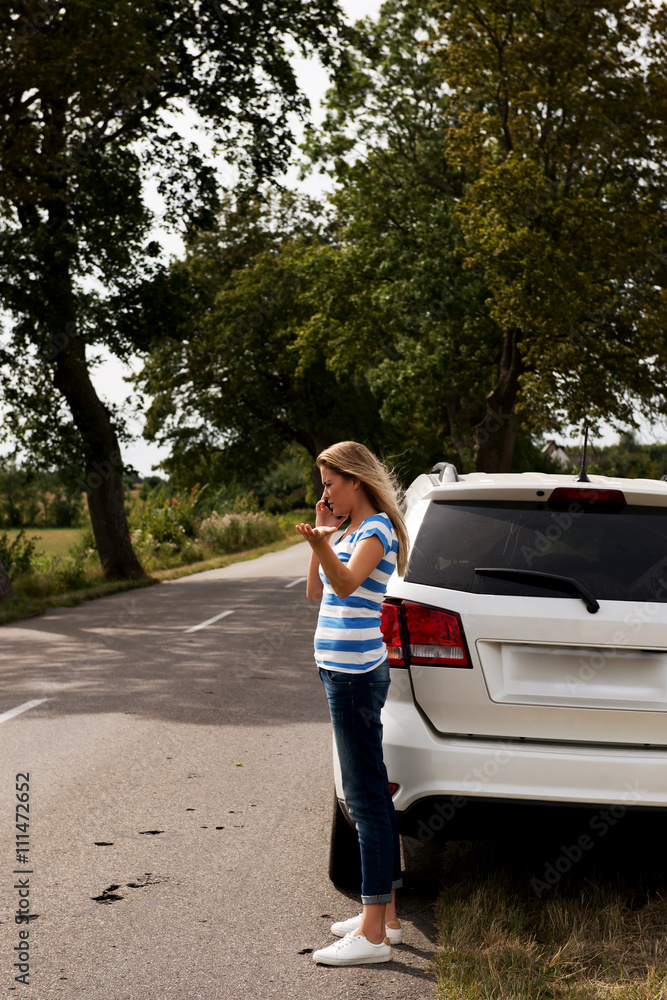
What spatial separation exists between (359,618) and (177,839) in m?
2.00

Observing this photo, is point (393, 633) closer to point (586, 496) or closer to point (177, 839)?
point (586, 496)

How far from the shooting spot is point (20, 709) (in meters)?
7.93

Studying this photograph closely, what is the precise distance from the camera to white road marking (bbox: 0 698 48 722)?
760 centimetres

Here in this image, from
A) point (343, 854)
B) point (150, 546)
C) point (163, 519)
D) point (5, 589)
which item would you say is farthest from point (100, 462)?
point (343, 854)

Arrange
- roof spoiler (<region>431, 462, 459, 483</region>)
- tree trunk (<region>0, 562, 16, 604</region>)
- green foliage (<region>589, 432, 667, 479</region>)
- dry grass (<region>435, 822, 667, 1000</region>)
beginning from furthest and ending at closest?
green foliage (<region>589, 432, 667, 479</region>)
tree trunk (<region>0, 562, 16, 604</region>)
roof spoiler (<region>431, 462, 459, 483</region>)
dry grass (<region>435, 822, 667, 1000</region>)

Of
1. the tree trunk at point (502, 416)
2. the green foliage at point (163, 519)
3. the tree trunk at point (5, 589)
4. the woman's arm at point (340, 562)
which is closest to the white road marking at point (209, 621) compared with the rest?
the tree trunk at point (5, 589)

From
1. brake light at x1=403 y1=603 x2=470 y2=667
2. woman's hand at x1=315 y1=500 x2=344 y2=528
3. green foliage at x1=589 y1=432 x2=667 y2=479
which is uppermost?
green foliage at x1=589 y1=432 x2=667 y2=479

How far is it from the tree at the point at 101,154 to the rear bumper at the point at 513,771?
549 inches

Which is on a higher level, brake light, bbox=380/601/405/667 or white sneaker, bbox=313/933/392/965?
brake light, bbox=380/601/405/667

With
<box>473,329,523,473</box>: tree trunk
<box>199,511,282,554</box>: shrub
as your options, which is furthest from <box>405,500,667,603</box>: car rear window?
<box>199,511,282,554</box>: shrub

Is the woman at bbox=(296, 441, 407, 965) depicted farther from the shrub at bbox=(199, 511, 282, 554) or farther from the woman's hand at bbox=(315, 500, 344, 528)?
the shrub at bbox=(199, 511, 282, 554)

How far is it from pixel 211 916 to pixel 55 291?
14762 millimetres

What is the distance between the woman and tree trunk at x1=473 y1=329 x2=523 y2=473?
2031 cm

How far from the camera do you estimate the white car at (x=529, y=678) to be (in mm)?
3660
